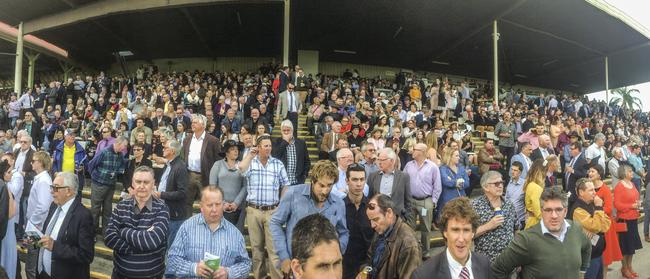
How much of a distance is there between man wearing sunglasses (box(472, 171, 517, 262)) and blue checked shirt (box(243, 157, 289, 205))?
6.61 ft

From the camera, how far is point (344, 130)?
8.38 m

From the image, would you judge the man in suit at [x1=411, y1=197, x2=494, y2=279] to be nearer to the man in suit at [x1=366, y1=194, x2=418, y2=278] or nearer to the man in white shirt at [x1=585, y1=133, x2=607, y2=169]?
the man in suit at [x1=366, y1=194, x2=418, y2=278]

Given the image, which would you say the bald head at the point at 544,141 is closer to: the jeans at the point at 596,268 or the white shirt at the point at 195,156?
the jeans at the point at 596,268

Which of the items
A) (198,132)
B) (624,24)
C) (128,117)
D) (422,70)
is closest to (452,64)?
(422,70)

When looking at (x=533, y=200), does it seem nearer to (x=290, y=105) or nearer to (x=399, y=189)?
(x=399, y=189)

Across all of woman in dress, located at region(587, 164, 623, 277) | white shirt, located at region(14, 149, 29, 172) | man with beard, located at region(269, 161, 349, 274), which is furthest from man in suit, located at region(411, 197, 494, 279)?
white shirt, located at region(14, 149, 29, 172)

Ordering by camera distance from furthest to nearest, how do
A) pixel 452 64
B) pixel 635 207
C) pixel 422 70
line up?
1. pixel 422 70
2. pixel 452 64
3. pixel 635 207

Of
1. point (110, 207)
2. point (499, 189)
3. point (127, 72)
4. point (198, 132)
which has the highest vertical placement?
point (127, 72)

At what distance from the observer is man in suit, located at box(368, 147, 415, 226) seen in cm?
446

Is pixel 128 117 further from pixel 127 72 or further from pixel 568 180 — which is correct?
pixel 127 72

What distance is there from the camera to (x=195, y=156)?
18.9ft

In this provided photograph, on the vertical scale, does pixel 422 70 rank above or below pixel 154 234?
above

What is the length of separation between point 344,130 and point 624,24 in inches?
552

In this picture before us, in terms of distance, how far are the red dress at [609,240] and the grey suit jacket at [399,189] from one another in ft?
7.53
